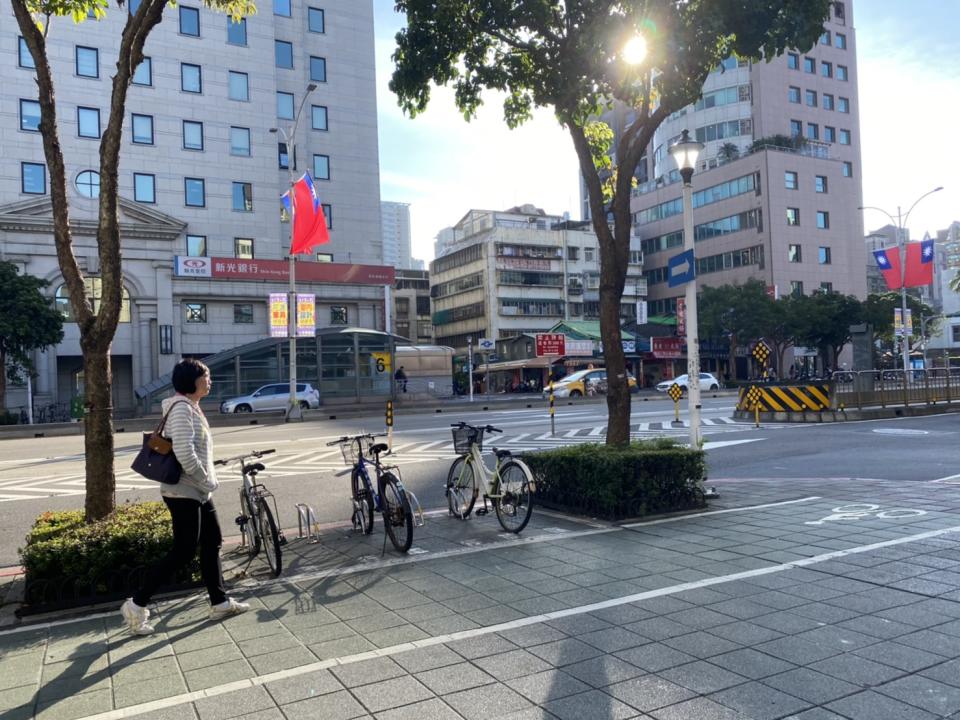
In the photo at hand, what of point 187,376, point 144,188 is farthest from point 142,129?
point 187,376

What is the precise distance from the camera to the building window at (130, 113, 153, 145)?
39.3 m

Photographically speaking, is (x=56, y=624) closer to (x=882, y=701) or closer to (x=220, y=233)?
(x=882, y=701)

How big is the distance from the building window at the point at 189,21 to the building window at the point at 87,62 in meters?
4.82

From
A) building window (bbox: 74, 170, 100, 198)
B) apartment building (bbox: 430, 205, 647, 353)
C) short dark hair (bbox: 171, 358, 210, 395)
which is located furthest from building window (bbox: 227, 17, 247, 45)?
short dark hair (bbox: 171, 358, 210, 395)

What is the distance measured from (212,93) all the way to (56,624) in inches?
1657

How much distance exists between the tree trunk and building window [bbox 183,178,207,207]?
37940 mm

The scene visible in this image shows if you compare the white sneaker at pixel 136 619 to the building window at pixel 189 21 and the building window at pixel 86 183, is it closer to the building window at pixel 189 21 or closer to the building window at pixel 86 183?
the building window at pixel 86 183

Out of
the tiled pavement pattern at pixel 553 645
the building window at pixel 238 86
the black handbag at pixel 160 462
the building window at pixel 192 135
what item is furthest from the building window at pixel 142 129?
the black handbag at pixel 160 462

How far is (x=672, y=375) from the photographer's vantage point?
63812mm

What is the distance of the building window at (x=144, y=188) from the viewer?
129ft

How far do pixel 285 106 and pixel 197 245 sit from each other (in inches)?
418

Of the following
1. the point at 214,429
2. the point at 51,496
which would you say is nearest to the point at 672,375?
the point at 214,429

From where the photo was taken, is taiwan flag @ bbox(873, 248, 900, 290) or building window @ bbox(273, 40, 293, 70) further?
building window @ bbox(273, 40, 293, 70)

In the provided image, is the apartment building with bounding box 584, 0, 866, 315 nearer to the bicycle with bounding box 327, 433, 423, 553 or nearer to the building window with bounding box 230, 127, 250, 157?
the building window with bounding box 230, 127, 250, 157
